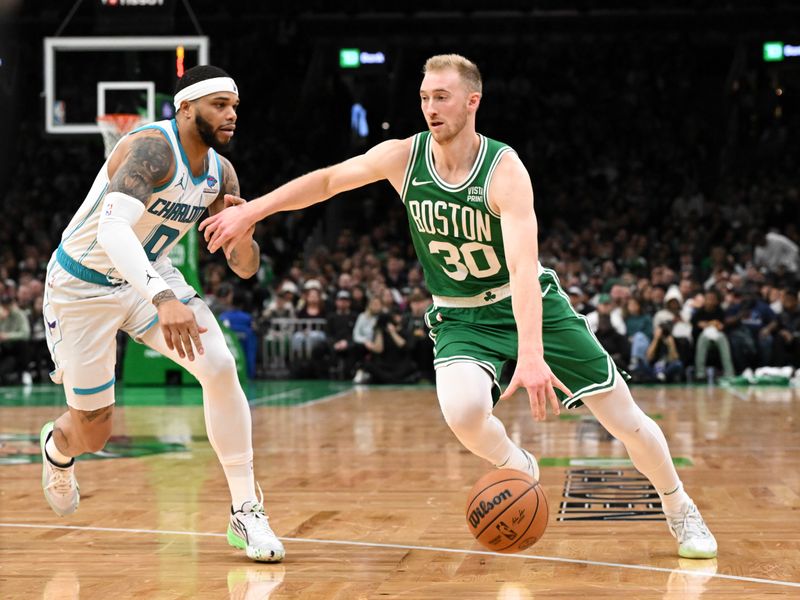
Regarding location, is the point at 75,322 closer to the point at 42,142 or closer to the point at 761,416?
the point at 761,416

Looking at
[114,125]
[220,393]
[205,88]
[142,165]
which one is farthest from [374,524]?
[114,125]

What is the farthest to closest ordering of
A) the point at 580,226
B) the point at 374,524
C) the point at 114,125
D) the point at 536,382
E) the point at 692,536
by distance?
the point at 580,226, the point at 114,125, the point at 374,524, the point at 692,536, the point at 536,382

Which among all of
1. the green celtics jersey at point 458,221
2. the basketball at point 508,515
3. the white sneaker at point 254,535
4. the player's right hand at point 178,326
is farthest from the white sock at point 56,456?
the basketball at point 508,515

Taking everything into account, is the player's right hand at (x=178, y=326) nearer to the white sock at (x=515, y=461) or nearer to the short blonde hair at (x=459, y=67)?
the short blonde hair at (x=459, y=67)

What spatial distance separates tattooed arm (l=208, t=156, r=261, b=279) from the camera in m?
5.39

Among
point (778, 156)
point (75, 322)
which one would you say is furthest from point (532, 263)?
point (778, 156)

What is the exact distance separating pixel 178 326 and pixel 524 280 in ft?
4.50

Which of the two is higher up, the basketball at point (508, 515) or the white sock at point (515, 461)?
the white sock at point (515, 461)

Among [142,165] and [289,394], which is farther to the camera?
[289,394]

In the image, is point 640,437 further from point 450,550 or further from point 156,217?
point 156,217

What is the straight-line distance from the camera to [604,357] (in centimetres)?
521

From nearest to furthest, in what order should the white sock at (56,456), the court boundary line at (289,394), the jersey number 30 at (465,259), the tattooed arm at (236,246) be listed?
1. the jersey number 30 at (465,259)
2. the tattooed arm at (236,246)
3. the white sock at (56,456)
4. the court boundary line at (289,394)

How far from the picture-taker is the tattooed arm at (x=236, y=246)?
212 inches

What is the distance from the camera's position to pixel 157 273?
527 centimetres
